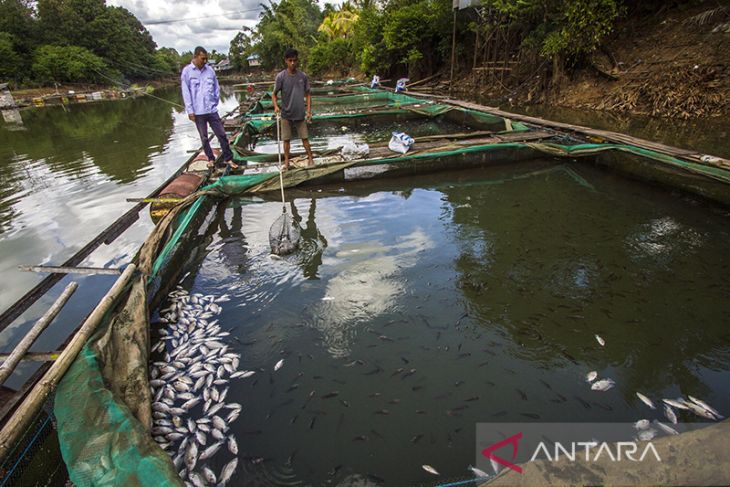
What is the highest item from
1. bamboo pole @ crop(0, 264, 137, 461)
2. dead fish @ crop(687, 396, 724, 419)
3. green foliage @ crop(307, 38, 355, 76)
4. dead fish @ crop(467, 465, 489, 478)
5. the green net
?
green foliage @ crop(307, 38, 355, 76)

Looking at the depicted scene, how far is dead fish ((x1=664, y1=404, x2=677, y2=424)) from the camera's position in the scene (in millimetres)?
2575

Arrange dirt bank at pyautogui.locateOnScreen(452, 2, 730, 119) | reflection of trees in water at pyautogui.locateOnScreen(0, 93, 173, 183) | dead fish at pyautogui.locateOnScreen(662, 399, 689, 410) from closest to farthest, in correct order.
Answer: dead fish at pyautogui.locateOnScreen(662, 399, 689, 410) → dirt bank at pyautogui.locateOnScreen(452, 2, 730, 119) → reflection of trees in water at pyautogui.locateOnScreen(0, 93, 173, 183)

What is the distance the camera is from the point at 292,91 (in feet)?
21.9

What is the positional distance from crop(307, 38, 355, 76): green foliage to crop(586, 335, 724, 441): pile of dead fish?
3757 cm

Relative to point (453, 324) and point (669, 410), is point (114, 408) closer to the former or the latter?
point (453, 324)

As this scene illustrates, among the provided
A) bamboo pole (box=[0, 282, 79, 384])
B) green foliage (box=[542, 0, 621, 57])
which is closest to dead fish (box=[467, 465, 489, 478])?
bamboo pole (box=[0, 282, 79, 384])

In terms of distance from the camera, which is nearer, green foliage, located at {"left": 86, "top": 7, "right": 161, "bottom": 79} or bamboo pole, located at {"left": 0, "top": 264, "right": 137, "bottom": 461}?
bamboo pole, located at {"left": 0, "top": 264, "right": 137, "bottom": 461}

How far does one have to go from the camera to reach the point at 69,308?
4.47 m

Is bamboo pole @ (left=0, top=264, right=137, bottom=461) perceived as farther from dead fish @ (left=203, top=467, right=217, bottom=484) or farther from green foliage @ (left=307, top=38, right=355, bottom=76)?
green foliage @ (left=307, top=38, right=355, bottom=76)

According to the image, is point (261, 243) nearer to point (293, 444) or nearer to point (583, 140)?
point (293, 444)

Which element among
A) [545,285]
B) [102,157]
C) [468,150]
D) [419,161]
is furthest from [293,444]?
[102,157]

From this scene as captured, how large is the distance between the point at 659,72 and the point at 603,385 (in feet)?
45.8

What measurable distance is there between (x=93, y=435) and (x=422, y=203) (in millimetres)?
5602

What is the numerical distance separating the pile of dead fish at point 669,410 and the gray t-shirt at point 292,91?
6.34 meters
